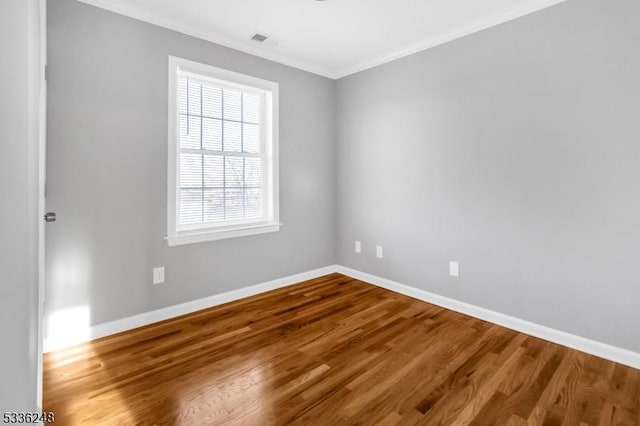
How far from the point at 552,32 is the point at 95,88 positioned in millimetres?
3435

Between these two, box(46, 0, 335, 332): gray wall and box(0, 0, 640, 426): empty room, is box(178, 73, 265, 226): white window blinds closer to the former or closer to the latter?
box(0, 0, 640, 426): empty room

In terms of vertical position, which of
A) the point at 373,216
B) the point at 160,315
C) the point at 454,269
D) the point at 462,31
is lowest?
the point at 160,315

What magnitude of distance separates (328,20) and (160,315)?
2.94 m

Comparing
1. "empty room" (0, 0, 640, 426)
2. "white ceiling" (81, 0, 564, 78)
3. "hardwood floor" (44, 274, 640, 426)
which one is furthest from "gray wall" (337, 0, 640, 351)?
"hardwood floor" (44, 274, 640, 426)

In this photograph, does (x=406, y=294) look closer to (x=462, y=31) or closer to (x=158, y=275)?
(x=158, y=275)

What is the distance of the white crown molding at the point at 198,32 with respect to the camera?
2.46 metres

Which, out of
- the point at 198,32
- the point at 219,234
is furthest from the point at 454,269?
the point at 198,32

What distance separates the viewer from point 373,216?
12.3 feet

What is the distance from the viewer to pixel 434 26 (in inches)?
112

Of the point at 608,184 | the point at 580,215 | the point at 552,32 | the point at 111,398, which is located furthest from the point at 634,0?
the point at 111,398

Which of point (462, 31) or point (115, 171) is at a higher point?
point (462, 31)

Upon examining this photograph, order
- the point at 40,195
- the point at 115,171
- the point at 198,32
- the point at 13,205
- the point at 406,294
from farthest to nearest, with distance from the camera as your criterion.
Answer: the point at 406,294, the point at 198,32, the point at 115,171, the point at 40,195, the point at 13,205

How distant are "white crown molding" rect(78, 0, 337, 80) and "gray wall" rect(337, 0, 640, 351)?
83 centimetres

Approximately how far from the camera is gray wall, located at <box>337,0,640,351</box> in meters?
2.14
